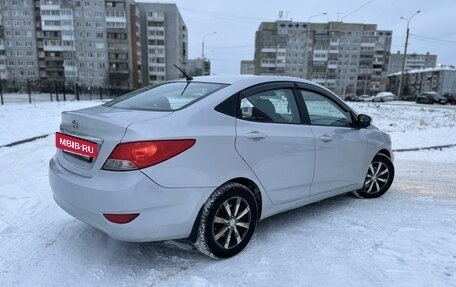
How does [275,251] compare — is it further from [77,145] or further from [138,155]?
[77,145]

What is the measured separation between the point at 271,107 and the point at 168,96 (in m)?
1.05

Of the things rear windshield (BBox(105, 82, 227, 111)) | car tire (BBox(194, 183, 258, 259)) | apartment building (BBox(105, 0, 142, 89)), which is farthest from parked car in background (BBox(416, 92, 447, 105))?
apartment building (BBox(105, 0, 142, 89))

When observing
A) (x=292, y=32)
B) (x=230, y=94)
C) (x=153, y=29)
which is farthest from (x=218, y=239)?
(x=292, y=32)

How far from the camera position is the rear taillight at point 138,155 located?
2521mm

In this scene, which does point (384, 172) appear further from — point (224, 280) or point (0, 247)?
point (0, 247)

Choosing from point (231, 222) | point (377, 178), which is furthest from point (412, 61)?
point (231, 222)

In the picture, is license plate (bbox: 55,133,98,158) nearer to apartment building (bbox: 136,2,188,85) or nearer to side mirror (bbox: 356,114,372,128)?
side mirror (bbox: 356,114,372,128)

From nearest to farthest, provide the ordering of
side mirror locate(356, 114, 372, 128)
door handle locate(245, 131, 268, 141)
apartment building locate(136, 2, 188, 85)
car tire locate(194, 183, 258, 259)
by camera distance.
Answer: car tire locate(194, 183, 258, 259) → door handle locate(245, 131, 268, 141) → side mirror locate(356, 114, 372, 128) → apartment building locate(136, 2, 188, 85)

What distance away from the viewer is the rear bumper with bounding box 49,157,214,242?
250 cm

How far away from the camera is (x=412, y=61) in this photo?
139625 mm

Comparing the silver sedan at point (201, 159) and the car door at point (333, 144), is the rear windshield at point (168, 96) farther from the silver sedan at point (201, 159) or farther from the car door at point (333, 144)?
the car door at point (333, 144)

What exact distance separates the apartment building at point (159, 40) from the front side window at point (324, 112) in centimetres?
8368

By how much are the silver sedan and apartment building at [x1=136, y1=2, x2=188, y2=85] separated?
84.1 m

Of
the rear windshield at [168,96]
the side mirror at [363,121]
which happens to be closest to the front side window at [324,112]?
the side mirror at [363,121]
